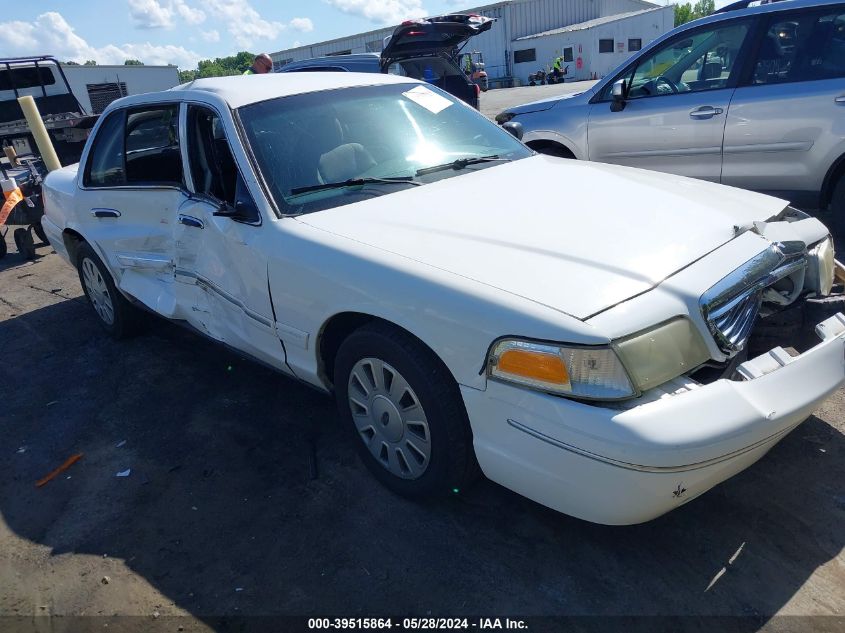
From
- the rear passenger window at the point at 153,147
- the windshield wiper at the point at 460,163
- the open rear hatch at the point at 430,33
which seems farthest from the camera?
the open rear hatch at the point at 430,33

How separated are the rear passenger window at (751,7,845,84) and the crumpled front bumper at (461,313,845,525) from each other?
3.55 meters

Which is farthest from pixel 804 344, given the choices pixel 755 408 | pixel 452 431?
pixel 452 431

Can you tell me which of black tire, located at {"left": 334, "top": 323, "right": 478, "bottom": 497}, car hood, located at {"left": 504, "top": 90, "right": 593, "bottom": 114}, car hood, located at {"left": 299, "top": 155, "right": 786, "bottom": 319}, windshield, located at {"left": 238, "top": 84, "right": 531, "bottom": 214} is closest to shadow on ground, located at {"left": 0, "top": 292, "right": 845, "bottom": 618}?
black tire, located at {"left": 334, "top": 323, "right": 478, "bottom": 497}

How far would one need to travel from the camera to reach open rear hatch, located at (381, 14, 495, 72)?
9.61 meters

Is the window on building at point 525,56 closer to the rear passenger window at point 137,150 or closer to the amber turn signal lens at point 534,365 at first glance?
the rear passenger window at point 137,150

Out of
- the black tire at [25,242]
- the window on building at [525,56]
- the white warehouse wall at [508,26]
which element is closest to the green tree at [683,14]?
the white warehouse wall at [508,26]

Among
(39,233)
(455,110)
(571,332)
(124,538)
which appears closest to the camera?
→ (571,332)

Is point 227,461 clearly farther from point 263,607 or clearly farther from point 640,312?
point 640,312

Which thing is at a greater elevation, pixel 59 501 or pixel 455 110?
pixel 455 110

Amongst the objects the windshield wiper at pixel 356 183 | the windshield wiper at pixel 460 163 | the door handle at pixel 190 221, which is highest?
the windshield wiper at pixel 356 183

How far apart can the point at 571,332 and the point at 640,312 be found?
0.82ft

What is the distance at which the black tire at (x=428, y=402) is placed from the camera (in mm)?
2391

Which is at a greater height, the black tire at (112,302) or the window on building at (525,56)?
the black tire at (112,302)

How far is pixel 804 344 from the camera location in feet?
8.27
